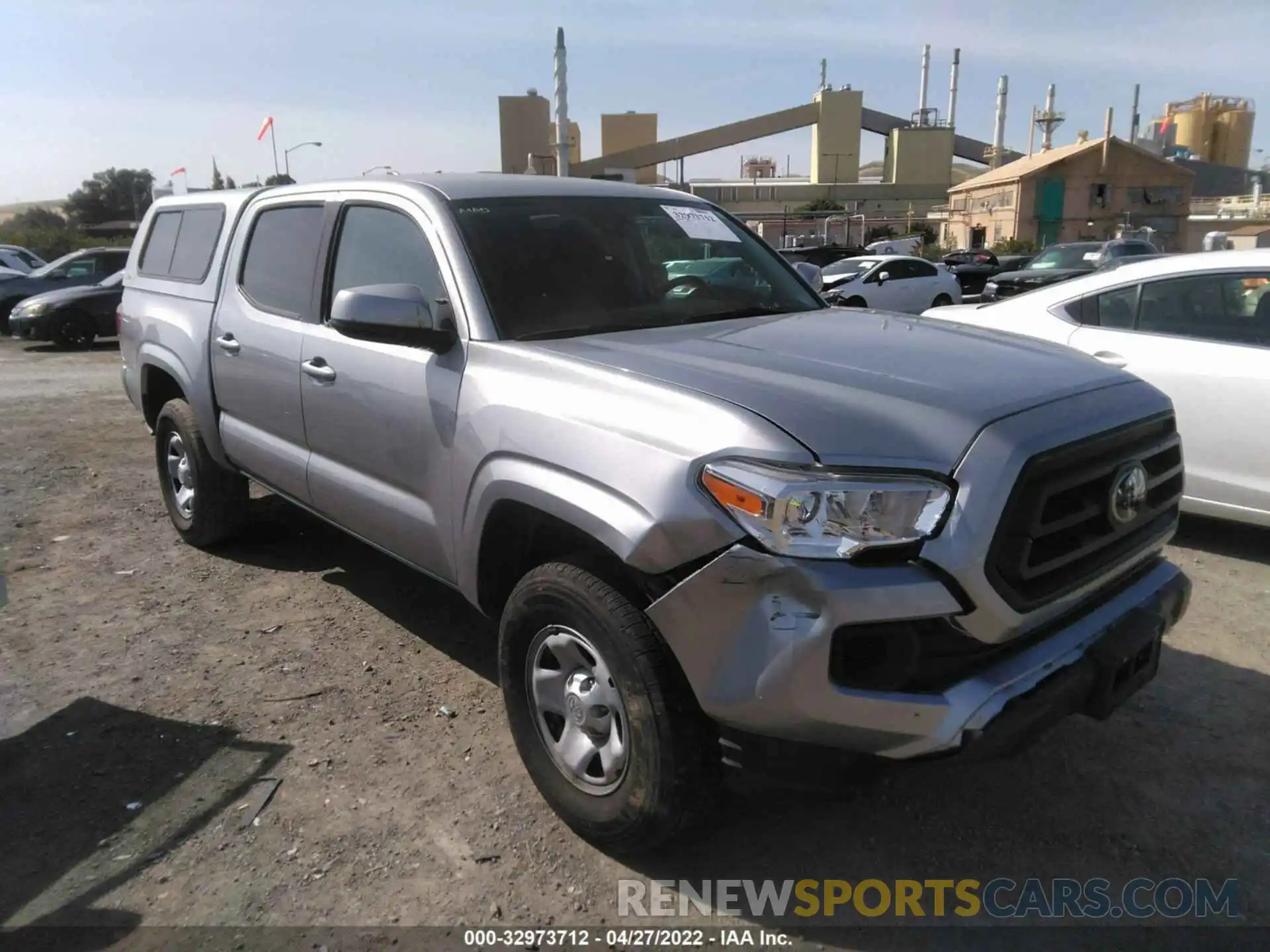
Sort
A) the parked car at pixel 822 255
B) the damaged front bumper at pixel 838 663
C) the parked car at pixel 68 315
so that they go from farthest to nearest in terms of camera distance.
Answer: the parked car at pixel 822 255
the parked car at pixel 68 315
the damaged front bumper at pixel 838 663

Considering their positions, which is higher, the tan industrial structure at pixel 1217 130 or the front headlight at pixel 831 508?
the tan industrial structure at pixel 1217 130

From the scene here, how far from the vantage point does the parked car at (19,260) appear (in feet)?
65.1

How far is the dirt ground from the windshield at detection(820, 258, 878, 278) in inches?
600

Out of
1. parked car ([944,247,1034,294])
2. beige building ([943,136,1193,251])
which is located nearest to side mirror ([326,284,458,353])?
parked car ([944,247,1034,294])

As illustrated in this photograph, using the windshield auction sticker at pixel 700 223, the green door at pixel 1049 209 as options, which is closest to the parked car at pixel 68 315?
the windshield auction sticker at pixel 700 223

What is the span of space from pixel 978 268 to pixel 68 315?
21.5 meters

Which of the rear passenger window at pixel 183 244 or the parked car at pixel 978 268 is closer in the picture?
the rear passenger window at pixel 183 244

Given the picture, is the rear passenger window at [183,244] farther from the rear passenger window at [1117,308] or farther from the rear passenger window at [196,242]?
the rear passenger window at [1117,308]

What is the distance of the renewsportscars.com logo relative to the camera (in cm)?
259

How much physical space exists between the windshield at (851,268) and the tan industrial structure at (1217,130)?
99282 millimetres

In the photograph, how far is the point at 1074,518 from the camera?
8.18 feet

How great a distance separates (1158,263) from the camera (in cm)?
551

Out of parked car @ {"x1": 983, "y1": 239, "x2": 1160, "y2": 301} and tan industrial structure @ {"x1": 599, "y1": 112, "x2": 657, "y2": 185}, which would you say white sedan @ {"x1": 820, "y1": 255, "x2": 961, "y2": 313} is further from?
tan industrial structure @ {"x1": 599, "y1": 112, "x2": 657, "y2": 185}

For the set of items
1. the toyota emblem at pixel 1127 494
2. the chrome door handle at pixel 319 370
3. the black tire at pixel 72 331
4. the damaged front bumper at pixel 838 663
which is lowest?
the black tire at pixel 72 331
